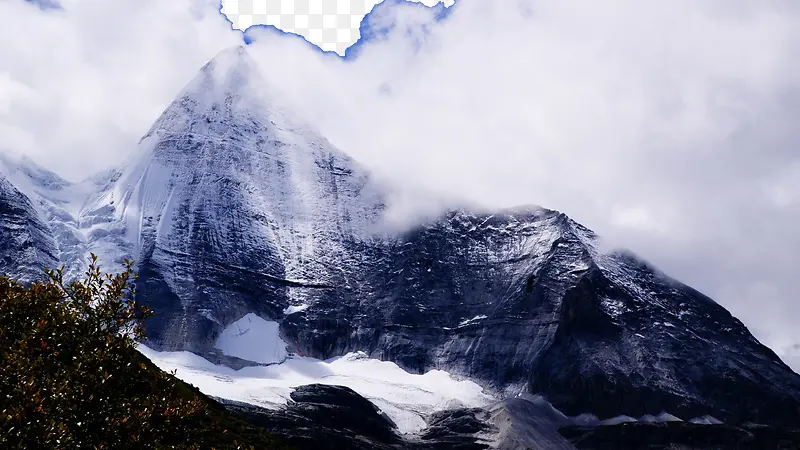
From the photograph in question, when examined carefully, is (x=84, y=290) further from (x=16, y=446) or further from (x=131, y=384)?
(x=16, y=446)

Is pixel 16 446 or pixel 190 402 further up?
pixel 190 402

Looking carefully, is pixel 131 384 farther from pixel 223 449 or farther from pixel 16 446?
pixel 223 449

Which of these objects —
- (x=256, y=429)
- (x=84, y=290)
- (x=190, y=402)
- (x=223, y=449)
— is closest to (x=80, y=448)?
(x=190, y=402)

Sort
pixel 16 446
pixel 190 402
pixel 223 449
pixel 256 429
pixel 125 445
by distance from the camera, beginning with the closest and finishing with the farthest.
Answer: pixel 16 446
pixel 125 445
pixel 190 402
pixel 223 449
pixel 256 429

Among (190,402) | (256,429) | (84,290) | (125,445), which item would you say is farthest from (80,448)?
(256,429)

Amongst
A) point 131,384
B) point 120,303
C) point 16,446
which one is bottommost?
point 16,446

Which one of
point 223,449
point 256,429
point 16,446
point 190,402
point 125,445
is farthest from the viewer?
point 256,429

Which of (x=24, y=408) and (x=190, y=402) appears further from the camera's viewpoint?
(x=190, y=402)
